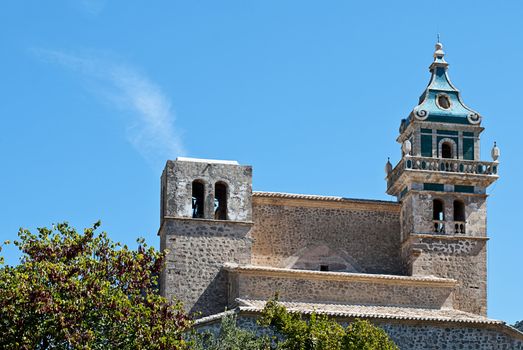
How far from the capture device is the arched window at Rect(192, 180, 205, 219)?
40906mm

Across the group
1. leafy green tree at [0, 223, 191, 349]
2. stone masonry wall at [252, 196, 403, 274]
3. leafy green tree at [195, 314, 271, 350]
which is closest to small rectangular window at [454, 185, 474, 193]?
stone masonry wall at [252, 196, 403, 274]

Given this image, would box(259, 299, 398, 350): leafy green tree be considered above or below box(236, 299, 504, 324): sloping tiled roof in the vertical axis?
below

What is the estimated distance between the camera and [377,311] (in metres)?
37.9

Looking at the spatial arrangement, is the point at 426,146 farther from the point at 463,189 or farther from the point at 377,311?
the point at 377,311

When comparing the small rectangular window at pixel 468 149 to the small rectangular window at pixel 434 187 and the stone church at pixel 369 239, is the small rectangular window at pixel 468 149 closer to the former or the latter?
the stone church at pixel 369 239

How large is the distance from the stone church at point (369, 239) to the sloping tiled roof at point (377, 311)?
0.08 m

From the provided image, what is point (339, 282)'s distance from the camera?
1554 inches

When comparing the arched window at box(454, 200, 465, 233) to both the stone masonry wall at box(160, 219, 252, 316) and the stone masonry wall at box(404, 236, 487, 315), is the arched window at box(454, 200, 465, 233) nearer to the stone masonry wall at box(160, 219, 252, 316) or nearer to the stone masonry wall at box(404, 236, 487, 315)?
the stone masonry wall at box(404, 236, 487, 315)

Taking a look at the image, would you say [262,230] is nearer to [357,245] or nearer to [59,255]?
[357,245]

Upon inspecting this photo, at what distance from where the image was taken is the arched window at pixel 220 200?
4119cm

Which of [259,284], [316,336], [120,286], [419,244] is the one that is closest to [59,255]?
[120,286]

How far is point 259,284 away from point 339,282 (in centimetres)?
274

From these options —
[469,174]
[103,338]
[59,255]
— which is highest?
[469,174]

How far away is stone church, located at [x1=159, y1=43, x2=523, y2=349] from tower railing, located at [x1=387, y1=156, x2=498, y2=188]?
36 mm
